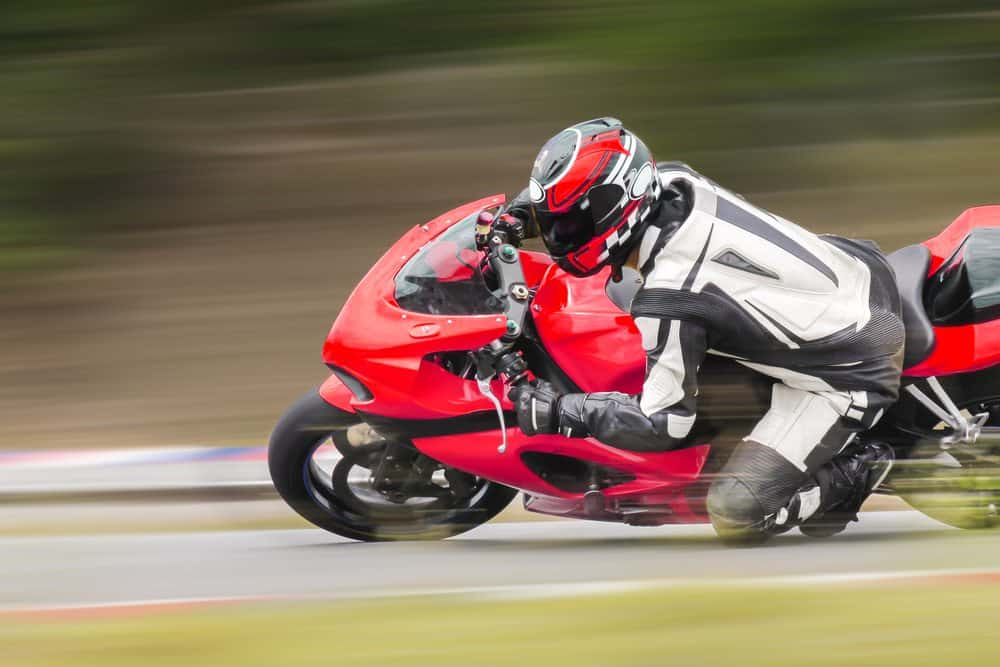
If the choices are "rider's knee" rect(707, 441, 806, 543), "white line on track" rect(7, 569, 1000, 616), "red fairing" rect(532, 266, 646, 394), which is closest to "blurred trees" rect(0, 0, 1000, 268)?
"red fairing" rect(532, 266, 646, 394)

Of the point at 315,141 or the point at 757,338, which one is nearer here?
the point at 757,338

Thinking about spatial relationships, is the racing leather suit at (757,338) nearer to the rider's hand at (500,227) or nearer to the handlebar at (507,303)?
the handlebar at (507,303)

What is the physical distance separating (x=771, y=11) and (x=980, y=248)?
12.3 ft

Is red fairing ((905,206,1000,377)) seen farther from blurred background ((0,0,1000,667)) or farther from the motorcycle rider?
blurred background ((0,0,1000,667))

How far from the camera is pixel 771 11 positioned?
7422mm

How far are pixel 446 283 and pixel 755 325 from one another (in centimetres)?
93

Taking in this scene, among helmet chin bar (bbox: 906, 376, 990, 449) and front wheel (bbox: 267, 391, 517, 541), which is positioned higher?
helmet chin bar (bbox: 906, 376, 990, 449)

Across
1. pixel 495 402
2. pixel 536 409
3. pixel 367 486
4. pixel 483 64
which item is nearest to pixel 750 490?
pixel 536 409

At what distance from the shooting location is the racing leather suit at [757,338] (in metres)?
3.75

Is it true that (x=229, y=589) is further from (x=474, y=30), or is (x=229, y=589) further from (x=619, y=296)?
(x=474, y=30)

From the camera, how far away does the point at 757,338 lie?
3820mm

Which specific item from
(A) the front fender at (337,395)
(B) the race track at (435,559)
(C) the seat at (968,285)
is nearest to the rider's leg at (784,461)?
(B) the race track at (435,559)

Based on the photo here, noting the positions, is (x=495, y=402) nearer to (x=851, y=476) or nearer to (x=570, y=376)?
(x=570, y=376)

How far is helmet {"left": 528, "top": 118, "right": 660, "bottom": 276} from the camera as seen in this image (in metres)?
3.72
